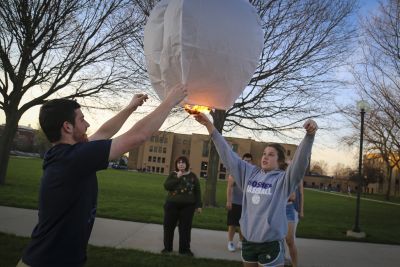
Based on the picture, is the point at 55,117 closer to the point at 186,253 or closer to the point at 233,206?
the point at 186,253

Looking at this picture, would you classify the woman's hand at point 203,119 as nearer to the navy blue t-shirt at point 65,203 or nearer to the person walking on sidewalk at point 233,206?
the navy blue t-shirt at point 65,203

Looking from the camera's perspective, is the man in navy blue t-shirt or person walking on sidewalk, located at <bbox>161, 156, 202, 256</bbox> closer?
the man in navy blue t-shirt

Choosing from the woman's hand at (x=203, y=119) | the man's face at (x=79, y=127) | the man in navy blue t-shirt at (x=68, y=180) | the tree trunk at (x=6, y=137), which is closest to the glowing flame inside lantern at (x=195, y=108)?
the woman's hand at (x=203, y=119)

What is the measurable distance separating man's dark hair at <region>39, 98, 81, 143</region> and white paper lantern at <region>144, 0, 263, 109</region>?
0.81 meters

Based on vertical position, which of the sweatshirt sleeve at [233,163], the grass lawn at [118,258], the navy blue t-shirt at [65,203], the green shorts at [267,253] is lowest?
the grass lawn at [118,258]

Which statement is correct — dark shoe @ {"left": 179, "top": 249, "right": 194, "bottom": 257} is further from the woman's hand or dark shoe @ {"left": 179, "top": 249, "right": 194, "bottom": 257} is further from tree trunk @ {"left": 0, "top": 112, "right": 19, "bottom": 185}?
tree trunk @ {"left": 0, "top": 112, "right": 19, "bottom": 185}

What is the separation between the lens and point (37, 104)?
1736cm

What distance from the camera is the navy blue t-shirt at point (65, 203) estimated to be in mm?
2172

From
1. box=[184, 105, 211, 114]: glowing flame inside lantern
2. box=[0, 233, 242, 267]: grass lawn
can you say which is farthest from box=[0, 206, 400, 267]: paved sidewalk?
box=[184, 105, 211, 114]: glowing flame inside lantern

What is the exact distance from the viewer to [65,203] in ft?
7.23

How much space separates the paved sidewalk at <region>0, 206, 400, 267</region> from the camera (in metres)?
7.78

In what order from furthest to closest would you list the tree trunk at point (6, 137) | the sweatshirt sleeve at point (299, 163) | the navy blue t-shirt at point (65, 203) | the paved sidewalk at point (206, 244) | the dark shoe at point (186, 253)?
the tree trunk at point (6, 137)
the paved sidewalk at point (206, 244)
the dark shoe at point (186, 253)
the sweatshirt sleeve at point (299, 163)
the navy blue t-shirt at point (65, 203)

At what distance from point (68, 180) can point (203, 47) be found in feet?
4.00

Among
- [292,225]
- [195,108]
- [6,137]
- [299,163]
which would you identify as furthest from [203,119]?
[6,137]
